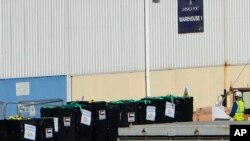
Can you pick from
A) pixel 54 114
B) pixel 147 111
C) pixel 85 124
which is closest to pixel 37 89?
Result: pixel 85 124

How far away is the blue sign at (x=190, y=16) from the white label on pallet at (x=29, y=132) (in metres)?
22.2

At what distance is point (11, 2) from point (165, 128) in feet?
112

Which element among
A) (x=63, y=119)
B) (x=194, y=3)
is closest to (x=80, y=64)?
(x=194, y=3)

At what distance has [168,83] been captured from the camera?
38531mm

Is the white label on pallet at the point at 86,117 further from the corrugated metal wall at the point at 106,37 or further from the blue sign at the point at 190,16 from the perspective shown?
the blue sign at the point at 190,16

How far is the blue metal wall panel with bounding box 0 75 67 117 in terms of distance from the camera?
1650 inches

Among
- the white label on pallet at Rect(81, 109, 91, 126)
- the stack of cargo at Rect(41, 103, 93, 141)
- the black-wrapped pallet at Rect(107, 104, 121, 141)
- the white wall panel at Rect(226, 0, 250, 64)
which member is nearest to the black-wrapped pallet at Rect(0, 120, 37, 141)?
the stack of cargo at Rect(41, 103, 93, 141)

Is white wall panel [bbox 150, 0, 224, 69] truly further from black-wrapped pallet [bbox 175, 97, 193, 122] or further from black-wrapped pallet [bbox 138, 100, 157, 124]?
black-wrapped pallet [bbox 138, 100, 157, 124]

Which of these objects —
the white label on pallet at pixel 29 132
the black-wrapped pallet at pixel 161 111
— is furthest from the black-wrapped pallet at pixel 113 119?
the white label on pallet at pixel 29 132

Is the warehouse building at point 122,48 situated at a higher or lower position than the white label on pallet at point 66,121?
higher

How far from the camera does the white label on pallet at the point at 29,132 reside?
16172 millimetres

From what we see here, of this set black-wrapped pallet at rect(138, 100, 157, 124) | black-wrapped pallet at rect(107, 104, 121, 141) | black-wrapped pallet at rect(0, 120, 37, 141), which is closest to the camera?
black-wrapped pallet at rect(0, 120, 37, 141)

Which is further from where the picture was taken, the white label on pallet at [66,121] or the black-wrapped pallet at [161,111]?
the white label on pallet at [66,121]

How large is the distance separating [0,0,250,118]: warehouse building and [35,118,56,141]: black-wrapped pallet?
2041 centimetres
